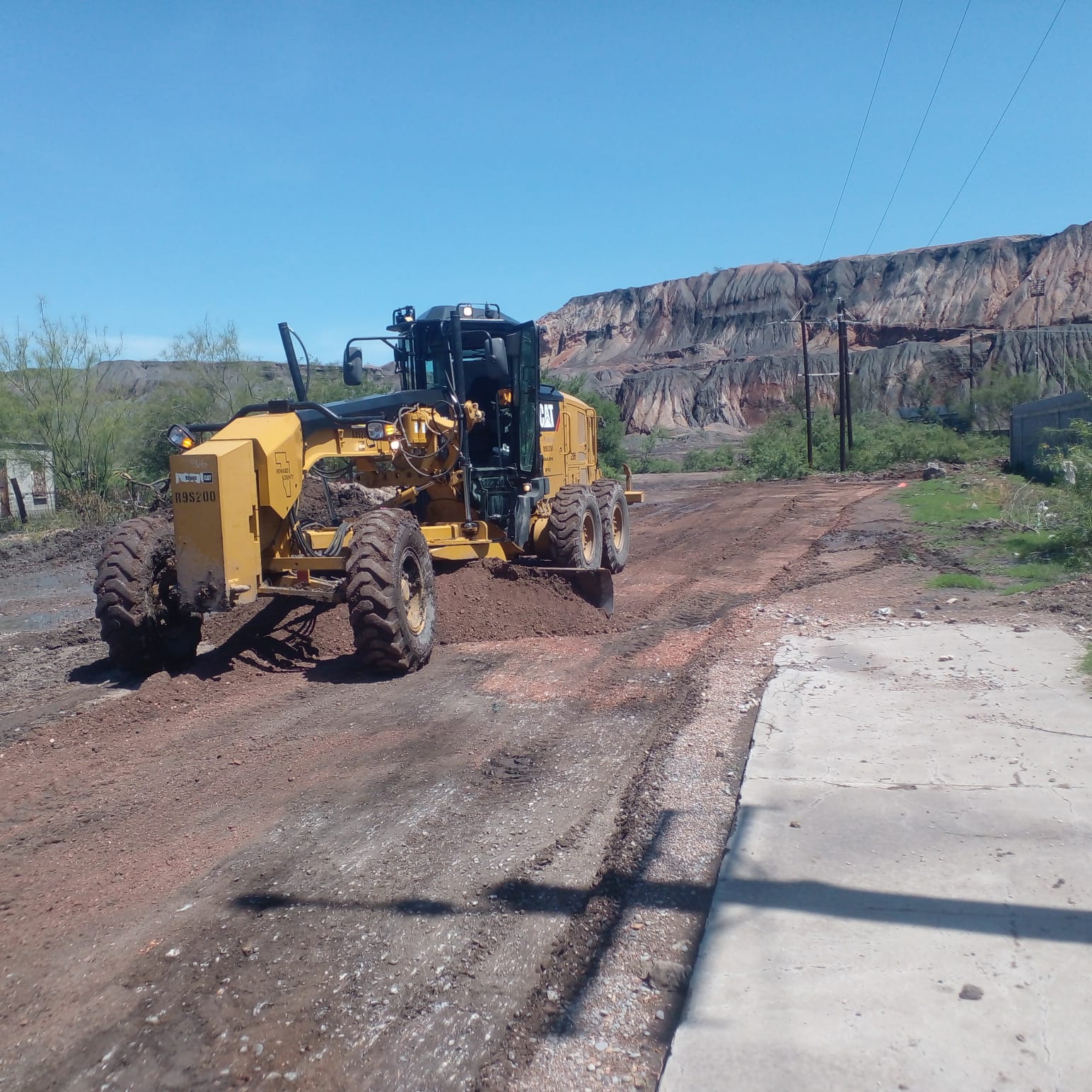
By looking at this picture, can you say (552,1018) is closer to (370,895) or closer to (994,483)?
(370,895)

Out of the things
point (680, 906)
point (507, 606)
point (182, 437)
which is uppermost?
point (182, 437)

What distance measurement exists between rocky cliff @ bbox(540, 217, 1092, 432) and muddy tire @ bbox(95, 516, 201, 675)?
235 feet

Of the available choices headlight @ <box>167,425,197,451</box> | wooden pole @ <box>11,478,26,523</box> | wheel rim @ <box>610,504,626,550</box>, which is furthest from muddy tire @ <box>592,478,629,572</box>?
wooden pole @ <box>11,478,26,523</box>

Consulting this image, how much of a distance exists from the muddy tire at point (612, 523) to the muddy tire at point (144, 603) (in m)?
5.37

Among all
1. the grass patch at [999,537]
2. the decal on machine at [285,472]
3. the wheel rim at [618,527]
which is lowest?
the grass patch at [999,537]

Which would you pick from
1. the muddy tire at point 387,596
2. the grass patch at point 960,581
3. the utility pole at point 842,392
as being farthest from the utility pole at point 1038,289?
the muddy tire at point 387,596

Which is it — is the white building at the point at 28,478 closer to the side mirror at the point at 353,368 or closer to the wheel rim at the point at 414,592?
the side mirror at the point at 353,368

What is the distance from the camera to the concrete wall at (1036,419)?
25413mm

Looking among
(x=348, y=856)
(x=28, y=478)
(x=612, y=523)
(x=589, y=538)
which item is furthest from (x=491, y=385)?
(x=28, y=478)

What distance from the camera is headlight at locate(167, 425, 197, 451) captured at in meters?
7.59

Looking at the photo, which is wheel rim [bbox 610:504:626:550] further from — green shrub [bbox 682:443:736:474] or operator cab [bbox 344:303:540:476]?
green shrub [bbox 682:443:736:474]

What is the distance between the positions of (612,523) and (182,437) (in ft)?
22.0

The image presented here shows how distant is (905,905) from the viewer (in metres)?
3.78

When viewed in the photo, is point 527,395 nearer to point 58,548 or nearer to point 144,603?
point 144,603
